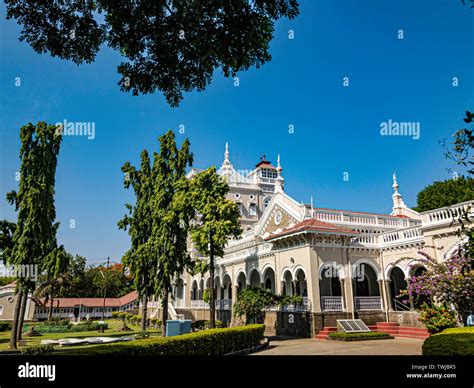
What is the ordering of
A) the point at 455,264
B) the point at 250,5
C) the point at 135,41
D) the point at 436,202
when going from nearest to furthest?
the point at 250,5 → the point at 135,41 → the point at 455,264 → the point at 436,202

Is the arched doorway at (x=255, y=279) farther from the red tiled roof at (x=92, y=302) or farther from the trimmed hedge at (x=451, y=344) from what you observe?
the red tiled roof at (x=92, y=302)

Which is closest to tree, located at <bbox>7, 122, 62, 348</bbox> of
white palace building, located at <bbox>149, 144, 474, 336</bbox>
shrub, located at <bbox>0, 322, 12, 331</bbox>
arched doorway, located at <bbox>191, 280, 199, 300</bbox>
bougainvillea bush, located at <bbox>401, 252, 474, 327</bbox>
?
white palace building, located at <bbox>149, 144, 474, 336</bbox>

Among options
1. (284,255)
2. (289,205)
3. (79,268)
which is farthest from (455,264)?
(79,268)

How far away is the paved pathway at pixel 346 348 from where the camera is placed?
14711mm

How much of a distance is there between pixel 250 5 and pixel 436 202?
40.6 m

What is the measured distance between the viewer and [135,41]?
7230 millimetres

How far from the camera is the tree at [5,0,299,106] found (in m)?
6.56

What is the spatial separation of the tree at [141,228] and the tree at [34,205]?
5.39 m

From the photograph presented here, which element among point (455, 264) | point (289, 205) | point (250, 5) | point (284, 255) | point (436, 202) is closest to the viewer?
point (250, 5)

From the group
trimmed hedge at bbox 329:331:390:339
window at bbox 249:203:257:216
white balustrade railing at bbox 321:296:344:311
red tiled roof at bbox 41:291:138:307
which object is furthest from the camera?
red tiled roof at bbox 41:291:138:307

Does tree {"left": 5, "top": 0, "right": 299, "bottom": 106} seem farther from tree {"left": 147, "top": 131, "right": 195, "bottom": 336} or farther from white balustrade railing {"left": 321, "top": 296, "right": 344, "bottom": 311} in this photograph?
white balustrade railing {"left": 321, "top": 296, "right": 344, "bottom": 311}

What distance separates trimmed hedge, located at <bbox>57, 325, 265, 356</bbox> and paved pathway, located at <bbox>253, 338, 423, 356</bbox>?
99 centimetres

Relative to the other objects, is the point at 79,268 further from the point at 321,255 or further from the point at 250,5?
the point at 250,5

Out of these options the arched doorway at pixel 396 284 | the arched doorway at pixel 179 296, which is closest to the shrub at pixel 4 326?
the arched doorway at pixel 179 296
